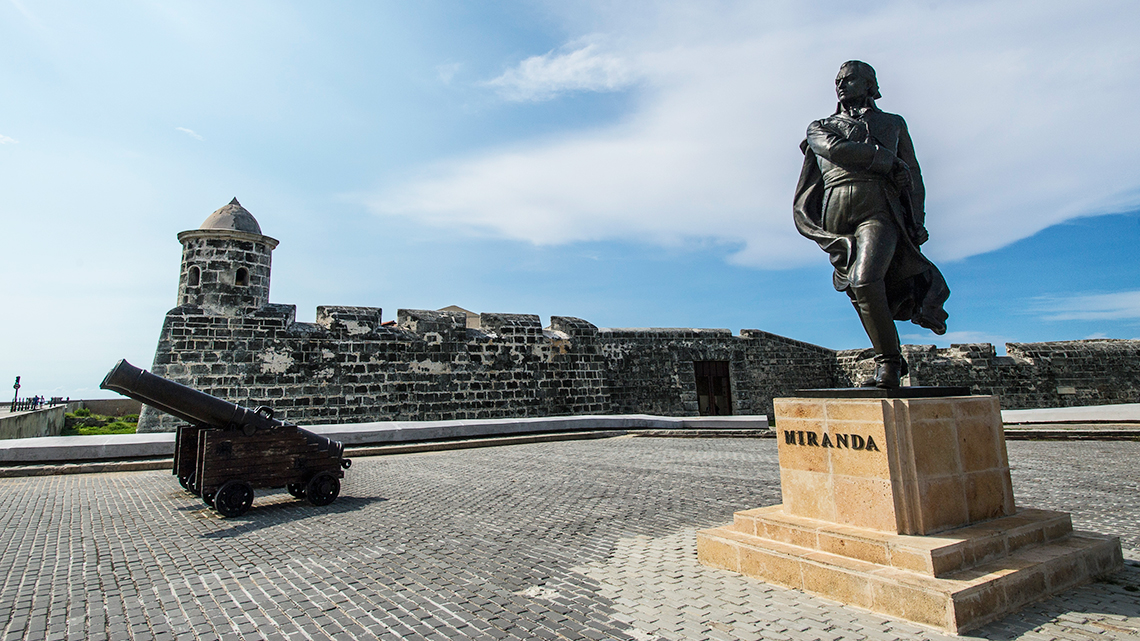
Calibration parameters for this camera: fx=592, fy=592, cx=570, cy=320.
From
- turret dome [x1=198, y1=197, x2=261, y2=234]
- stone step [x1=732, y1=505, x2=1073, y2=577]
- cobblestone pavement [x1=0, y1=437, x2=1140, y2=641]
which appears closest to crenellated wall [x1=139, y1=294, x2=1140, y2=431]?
turret dome [x1=198, y1=197, x2=261, y2=234]

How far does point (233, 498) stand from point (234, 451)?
404mm

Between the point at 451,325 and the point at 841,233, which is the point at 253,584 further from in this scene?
the point at 451,325

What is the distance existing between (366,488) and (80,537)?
7.89ft

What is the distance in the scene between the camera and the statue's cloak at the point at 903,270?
3572 mm

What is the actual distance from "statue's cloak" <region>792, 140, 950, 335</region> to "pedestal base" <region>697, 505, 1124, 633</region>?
1223 mm

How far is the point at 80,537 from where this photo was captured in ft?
13.6

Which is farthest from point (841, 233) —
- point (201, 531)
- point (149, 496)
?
point (149, 496)

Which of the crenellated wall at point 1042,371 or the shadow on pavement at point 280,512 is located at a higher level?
the crenellated wall at point 1042,371

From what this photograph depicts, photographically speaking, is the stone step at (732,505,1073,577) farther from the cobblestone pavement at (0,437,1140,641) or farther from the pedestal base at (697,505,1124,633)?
the cobblestone pavement at (0,437,1140,641)

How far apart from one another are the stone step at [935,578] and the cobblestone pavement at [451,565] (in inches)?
2.6

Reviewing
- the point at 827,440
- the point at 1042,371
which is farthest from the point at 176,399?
the point at 1042,371

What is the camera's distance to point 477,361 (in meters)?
12.8

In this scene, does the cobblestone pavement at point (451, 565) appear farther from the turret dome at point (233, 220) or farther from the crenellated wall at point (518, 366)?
the turret dome at point (233, 220)

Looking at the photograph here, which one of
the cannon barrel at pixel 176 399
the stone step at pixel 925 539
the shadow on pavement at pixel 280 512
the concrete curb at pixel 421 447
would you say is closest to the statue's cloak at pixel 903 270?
the stone step at pixel 925 539
